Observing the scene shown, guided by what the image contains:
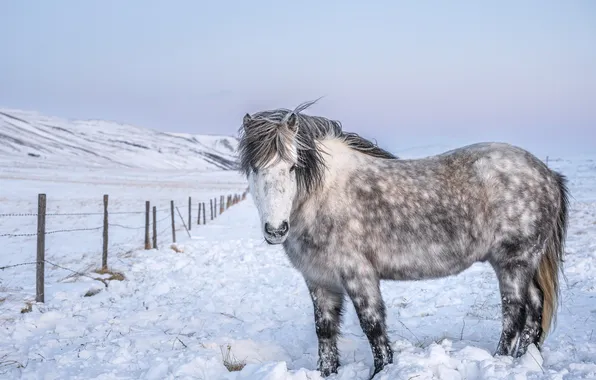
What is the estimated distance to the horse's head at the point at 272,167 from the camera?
386 cm

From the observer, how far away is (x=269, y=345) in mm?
5352

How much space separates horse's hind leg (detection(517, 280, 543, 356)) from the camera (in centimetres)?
457

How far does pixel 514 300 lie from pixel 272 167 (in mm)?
2532

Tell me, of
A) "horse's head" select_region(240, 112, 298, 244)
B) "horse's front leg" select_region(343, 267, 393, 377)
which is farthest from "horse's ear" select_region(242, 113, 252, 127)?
"horse's front leg" select_region(343, 267, 393, 377)

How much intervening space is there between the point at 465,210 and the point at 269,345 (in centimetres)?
253

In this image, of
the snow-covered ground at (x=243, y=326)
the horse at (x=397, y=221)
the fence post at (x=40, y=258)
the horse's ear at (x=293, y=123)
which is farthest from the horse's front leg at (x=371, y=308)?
the fence post at (x=40, y=258)

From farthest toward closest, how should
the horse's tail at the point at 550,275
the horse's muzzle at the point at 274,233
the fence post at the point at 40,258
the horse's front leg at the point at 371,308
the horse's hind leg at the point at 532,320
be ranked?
the fence post at the point at 40,258
the horse's tail at the point at 550,275
the horse's hind leg at the point at 532,320
the horse's front leg at the point at 371,308
the horse's muzzle at the point at 274,233

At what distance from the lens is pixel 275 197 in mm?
3924

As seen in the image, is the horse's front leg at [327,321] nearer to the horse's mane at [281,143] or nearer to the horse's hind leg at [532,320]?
the horse's mane at [281,143]

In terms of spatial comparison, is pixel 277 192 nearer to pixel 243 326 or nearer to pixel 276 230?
pixel 276 230

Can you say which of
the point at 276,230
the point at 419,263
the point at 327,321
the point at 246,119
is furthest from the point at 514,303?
the point at 246,119

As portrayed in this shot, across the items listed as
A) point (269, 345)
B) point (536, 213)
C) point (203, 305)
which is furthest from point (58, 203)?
point (536, 213)

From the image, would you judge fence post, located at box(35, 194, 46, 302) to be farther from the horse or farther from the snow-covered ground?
the horse

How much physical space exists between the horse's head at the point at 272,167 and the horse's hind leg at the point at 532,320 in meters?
2.48
